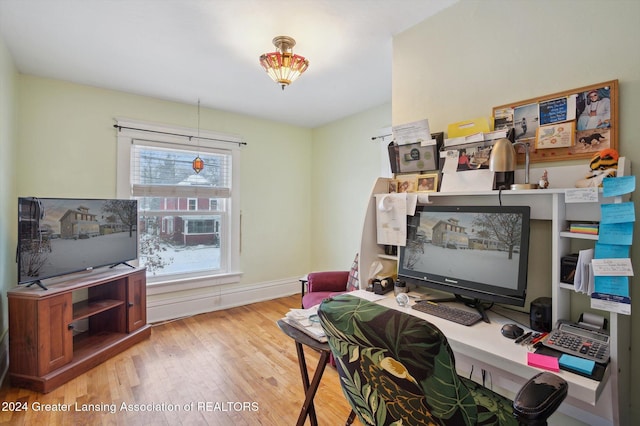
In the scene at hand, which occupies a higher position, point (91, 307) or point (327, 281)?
point (327, 281)

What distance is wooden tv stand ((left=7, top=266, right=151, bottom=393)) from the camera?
2.10 m

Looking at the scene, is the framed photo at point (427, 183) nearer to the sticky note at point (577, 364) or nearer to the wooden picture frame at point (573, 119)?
the wooden picture frame at point (573, 119)

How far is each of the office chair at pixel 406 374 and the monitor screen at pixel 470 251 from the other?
1.77 feet

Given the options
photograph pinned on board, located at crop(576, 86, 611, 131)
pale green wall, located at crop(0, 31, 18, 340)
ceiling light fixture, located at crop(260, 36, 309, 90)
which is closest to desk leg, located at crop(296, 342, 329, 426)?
photograph pinned on board, located at crop(576, 86, 611, 131)

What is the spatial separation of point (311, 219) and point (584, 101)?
367 centimetres

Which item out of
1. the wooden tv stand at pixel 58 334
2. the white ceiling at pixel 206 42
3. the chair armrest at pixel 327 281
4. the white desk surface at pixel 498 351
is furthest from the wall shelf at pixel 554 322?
the wooden tv stand at pixel 58 334

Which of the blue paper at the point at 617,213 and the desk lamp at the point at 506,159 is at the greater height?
the desk lamp at the point at 506,159

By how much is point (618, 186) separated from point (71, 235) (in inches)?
139

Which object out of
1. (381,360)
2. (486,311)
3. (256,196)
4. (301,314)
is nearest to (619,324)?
(486,311)

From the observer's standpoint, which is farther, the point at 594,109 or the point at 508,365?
the point at 594,109

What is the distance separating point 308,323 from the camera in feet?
4.66

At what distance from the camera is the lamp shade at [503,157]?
1.40m

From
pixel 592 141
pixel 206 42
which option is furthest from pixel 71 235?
pixel 592 141

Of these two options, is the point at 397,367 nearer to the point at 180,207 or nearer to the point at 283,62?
the point at 283,62
